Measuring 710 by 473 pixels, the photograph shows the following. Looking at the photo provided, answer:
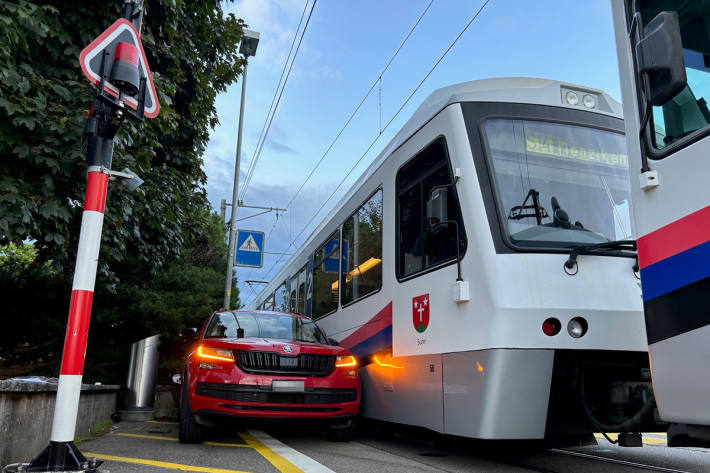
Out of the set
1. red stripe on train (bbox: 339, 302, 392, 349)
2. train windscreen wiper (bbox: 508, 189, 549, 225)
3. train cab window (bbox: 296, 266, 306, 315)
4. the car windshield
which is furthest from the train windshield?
train cab window (bbox: 296, 266, 306, 315)

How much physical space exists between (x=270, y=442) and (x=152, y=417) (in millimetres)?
4013

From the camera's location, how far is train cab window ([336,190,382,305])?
6.62 m

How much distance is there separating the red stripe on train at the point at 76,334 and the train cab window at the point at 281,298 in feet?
29.0

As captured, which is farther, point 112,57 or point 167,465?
point 167,465

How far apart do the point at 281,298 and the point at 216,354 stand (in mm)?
7311

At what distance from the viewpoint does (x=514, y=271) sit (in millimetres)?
4281

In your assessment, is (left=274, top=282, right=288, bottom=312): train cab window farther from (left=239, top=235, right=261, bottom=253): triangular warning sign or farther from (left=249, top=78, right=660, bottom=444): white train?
(left=249, top=78, right=660, bottom=444): white train

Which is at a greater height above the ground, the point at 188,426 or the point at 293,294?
the point at 293,294

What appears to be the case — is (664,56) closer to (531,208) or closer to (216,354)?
(531,208)

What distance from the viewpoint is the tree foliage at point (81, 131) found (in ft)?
17.4

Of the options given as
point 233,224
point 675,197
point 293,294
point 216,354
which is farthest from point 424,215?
point 233,224

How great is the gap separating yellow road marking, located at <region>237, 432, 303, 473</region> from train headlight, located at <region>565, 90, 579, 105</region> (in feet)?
12.4

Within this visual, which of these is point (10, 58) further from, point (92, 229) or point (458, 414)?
point (458, 414)

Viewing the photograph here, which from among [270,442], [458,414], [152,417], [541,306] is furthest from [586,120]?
[152,417]
